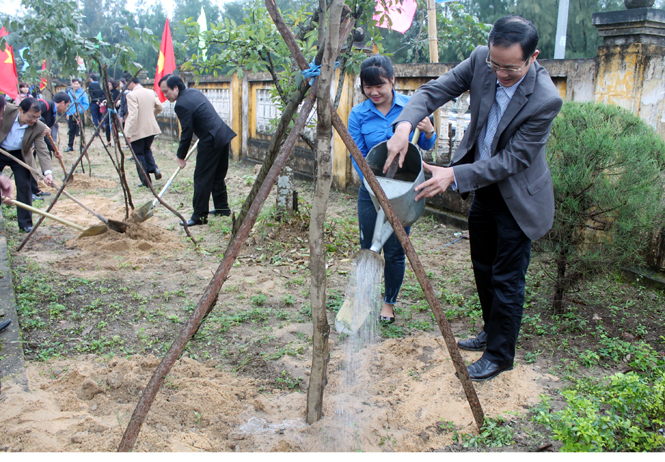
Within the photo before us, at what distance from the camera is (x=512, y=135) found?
7.59 ft

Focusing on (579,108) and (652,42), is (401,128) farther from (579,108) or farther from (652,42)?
(652,42)

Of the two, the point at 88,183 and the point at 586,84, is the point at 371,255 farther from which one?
the point at 88,183

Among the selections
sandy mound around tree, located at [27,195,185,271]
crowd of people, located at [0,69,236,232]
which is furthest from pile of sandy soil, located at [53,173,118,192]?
sandy mound around tree, located at [27,195,185,271]

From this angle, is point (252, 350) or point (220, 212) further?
point (220, 212)

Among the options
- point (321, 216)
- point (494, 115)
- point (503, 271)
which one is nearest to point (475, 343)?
point (503, 271)

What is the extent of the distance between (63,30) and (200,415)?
145 inches

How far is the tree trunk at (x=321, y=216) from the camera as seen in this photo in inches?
72.9

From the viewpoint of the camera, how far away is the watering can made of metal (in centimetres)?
223

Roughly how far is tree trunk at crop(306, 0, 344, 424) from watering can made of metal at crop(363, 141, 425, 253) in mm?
228

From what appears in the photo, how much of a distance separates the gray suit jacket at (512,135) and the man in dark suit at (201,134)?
12.7ft

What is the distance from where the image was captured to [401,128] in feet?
7.18

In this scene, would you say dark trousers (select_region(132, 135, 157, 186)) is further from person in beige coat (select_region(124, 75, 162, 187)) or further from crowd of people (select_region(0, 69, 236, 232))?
crowd of people (select_region(0, 69, 236, 232))

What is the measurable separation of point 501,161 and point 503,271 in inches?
23.6

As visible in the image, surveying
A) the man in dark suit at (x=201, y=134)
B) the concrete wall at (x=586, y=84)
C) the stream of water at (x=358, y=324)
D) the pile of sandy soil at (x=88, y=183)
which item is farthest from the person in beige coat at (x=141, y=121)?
the stream of water at (x=358, y=324)
